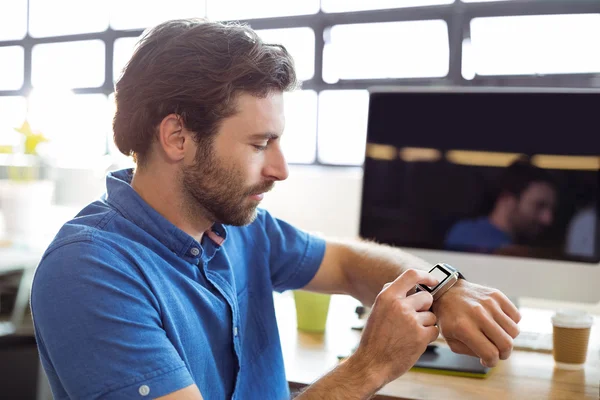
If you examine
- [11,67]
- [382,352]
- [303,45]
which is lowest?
[382,352]

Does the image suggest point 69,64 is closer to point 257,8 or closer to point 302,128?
point 257,8

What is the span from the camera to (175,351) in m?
0.94

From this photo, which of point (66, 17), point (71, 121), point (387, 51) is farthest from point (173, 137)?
point (66, 17)

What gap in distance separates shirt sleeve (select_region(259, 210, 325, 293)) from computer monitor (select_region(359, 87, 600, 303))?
0.79ft

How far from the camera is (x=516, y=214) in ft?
4.97

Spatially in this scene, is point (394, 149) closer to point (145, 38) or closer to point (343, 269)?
point (343, 269)

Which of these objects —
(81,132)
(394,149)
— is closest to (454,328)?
(394,149)

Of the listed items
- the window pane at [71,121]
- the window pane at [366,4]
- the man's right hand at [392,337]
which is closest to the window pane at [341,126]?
the window pane at [366,4]

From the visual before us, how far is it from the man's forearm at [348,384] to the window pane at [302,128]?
3.38 m

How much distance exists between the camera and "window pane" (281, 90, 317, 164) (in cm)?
436

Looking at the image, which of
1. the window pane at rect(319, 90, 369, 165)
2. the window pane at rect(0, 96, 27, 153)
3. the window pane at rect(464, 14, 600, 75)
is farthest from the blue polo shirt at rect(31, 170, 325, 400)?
the window pane at rect(0, 96, 27, 153)

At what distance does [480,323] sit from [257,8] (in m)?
3.87

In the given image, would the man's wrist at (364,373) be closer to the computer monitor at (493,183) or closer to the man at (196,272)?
the man at (196,272)

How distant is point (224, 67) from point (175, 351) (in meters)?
0.49
